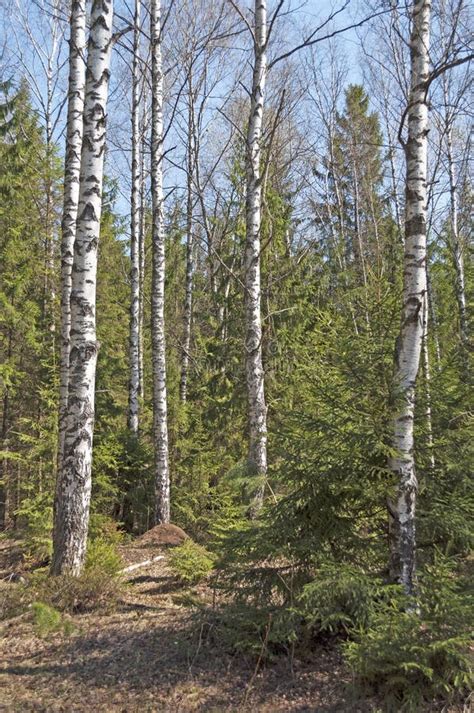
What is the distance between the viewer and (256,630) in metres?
4.32

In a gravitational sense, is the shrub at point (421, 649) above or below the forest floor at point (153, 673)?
above

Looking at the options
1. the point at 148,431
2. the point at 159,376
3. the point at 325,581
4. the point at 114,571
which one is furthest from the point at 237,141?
the point at 325,581

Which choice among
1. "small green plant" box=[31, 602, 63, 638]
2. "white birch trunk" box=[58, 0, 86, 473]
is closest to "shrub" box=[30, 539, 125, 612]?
"small green plant" box=[31, 602, 63, 638]

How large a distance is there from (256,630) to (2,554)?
Result: 7102 millimetres

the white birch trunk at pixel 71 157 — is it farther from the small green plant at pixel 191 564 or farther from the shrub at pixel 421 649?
the shrub at pixel 421 649

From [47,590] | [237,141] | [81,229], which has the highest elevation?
[237,141]

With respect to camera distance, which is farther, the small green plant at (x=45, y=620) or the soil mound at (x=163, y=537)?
the soil mound at (x=163, y=537)

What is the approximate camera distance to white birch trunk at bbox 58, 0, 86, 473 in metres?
7.36

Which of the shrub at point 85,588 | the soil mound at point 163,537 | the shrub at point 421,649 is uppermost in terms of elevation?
the shrub at point 421,649

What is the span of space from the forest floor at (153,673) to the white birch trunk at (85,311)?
3.86ft

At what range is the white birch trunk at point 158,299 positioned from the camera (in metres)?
9.55

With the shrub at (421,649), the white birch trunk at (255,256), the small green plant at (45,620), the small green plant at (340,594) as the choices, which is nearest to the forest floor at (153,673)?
the small green plant at (45,620)

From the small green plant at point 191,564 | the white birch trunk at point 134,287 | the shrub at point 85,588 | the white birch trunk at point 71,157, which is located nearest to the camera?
the shrub at point 85,588

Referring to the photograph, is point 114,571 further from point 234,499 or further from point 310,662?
point 234,499
